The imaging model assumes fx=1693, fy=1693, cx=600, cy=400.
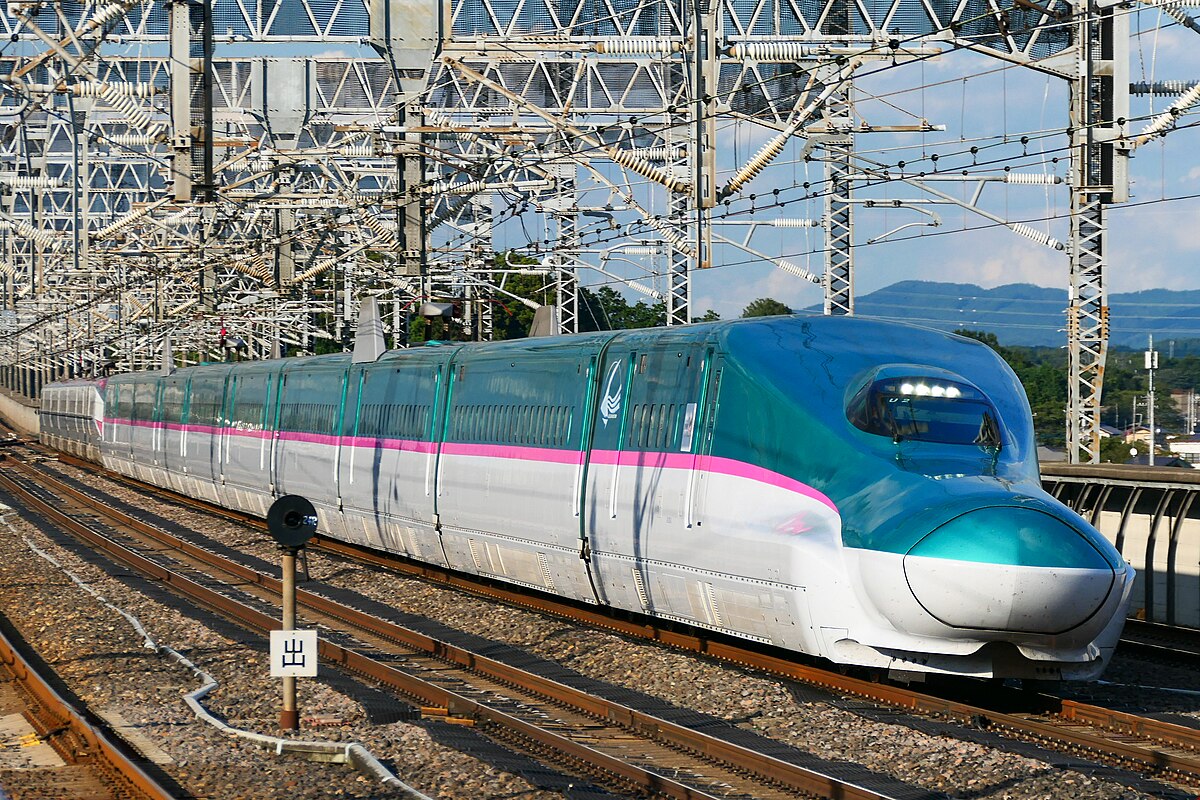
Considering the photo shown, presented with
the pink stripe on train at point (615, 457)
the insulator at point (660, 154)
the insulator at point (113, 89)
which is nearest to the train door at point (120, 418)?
the insulator at point (660, 154)

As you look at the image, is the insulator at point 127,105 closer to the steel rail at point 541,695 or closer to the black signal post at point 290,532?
the steel rail at point 541,695

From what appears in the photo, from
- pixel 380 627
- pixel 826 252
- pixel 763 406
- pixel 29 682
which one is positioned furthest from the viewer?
pixel 826 252

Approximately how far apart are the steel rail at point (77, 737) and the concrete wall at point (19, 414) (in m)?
87.1

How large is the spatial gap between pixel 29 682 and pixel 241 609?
5256 mm

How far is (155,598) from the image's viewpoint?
2289 centimetres

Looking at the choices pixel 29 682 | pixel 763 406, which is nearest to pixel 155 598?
pixel 29 682

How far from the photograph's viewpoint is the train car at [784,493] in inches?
487

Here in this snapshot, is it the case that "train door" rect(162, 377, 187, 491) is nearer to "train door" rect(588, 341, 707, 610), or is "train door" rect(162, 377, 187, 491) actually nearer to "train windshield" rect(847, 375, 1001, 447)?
"train door" rect(588, 341, 707, 610)

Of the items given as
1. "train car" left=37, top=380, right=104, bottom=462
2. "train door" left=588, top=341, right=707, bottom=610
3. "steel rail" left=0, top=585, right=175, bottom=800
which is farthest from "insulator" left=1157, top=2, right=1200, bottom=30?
"train car" left=37, top=380, right=104, bottom=462

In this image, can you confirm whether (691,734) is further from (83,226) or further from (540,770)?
(83,226)

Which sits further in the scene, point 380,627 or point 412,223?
point 412,223

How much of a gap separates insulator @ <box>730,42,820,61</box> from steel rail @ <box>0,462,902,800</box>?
949 centimetres

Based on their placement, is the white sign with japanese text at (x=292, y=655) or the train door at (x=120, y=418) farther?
the train door at (x=120, y=418)

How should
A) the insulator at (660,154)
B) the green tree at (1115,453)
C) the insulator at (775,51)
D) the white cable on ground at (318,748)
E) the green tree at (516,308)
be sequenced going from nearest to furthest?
the white cable on ground at (318,748) < the insulator at (775,51) < the insulator at (660,154) < the green tree at (1115,453) < the green tree at (516,308)
